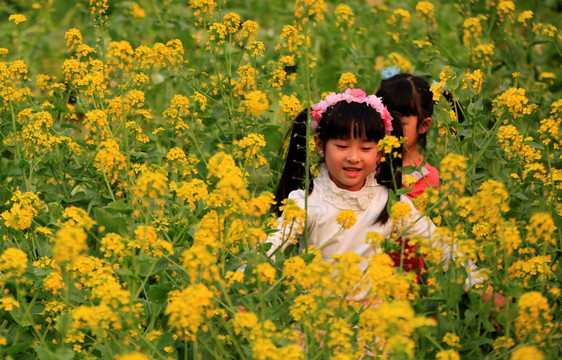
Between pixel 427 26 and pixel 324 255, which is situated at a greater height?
pixel 427 26

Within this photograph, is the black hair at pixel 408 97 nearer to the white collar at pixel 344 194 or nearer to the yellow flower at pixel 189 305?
the white collar at pixel 344 194

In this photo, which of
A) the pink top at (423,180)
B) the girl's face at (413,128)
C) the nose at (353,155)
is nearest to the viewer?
the nose at (353,155)

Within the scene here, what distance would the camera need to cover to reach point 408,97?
12.3ft

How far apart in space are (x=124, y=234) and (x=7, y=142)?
34.1 inches

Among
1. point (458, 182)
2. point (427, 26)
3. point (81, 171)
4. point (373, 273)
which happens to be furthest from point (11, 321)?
point (427, 26)

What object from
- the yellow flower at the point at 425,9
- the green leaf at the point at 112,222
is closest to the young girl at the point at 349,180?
the green leaf at the point at 112,222

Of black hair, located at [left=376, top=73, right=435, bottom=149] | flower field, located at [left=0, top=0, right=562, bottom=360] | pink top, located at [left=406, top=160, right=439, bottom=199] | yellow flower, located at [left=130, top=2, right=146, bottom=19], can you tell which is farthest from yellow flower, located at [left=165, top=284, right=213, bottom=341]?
yellow flower, located at [left=130, top=2, right=146, bottom=19]

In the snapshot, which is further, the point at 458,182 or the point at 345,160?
the point at 345,160

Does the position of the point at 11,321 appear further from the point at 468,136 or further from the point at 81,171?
the point at 468,136

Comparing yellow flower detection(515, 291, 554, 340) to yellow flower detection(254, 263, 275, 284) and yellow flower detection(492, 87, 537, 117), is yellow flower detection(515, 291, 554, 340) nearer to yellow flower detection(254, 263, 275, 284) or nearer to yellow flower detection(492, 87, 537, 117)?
yellow flower detection(254, 263, 275, 284)

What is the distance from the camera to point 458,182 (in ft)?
7.93

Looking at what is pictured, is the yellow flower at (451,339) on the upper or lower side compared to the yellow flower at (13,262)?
lower

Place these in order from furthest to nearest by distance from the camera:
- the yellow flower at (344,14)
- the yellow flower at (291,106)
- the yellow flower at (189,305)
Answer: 1. the yellow flower at (344,14)
2. the yellow flower at (291,106)
3. the yellow flower at (189,305)

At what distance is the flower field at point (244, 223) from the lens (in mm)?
2186
